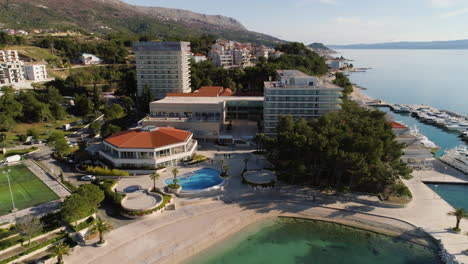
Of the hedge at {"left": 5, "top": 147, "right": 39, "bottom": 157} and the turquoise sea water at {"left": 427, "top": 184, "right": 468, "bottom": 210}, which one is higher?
the hedge at {"left": 5, "top": 147, "right": 39, "bottom": 157}

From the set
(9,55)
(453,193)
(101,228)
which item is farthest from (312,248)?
(9,55)

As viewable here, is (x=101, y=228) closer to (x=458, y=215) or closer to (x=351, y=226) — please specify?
(x=351, y=226)

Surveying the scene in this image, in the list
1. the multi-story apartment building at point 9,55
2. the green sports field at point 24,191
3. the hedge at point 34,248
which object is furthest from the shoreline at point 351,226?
the multi-story apartment building at point 9,55

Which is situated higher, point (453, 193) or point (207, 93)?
point (207, 93)

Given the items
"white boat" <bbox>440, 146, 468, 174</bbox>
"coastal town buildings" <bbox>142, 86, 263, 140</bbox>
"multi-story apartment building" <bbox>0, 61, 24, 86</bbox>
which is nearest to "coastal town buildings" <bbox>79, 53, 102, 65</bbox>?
"multi-story apartment building" <bbox>0, 61, 24, 86</bbox>

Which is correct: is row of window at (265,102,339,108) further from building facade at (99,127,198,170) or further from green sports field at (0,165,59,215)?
green sports field at (0,165,59,215)

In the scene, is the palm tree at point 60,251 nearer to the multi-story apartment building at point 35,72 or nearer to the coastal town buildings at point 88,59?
the multi-story apartment building at point 35,72

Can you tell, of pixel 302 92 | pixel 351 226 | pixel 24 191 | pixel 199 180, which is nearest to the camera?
pixel 351 226
